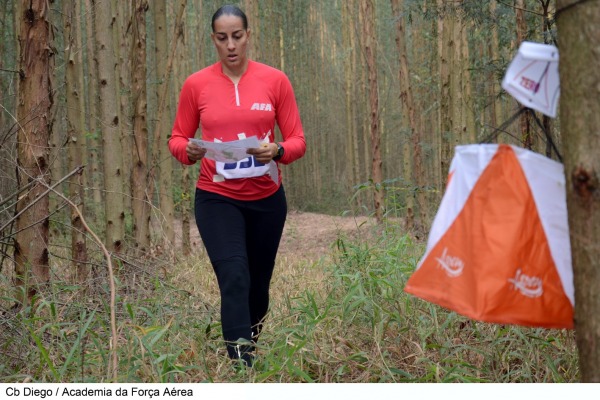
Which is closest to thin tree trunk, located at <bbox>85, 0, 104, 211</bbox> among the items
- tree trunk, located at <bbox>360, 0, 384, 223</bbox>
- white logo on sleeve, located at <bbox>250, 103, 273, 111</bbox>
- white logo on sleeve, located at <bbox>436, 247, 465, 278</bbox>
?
tree trunk, located at <bbox>360, 0, 384, 223</bbox>

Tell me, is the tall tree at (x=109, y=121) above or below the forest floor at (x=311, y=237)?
above

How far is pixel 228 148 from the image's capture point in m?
3.02

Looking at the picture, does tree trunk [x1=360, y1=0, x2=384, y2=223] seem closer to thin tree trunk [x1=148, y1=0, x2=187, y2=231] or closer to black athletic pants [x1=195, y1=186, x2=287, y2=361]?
thin tree trunk [x1=148, y1=0, x2=187, y2=231]

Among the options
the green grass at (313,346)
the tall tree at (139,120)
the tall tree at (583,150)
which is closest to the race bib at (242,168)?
the green grass at (313,346)

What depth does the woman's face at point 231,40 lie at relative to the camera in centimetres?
325

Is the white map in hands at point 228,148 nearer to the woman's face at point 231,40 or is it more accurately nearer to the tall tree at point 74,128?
the woman's face at point 231,40

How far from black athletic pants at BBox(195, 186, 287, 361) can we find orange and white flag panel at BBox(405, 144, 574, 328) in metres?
1.31

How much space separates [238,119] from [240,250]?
62 cm

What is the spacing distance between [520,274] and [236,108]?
1820mm

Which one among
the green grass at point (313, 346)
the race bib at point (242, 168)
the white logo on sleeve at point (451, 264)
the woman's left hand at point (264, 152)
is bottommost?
the green grass at point (313, 346)

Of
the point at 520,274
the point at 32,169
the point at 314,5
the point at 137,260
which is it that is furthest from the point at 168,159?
the point at 314,5

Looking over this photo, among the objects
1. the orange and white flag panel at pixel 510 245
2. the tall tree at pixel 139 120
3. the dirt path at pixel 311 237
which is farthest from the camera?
the dirt path at pixel 311 237

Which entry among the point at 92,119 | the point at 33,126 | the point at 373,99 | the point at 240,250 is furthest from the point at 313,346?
the point at 92,119
